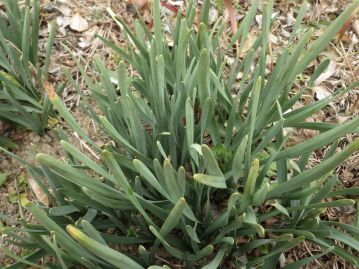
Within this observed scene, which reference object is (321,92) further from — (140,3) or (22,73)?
(22,73)

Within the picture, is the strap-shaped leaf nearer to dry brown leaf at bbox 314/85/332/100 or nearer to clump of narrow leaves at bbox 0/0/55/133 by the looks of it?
clump of narrow leaves at bbox 0/0/55/133

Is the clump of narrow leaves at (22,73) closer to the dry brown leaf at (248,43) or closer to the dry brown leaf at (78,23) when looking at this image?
the dry brown leaf at (78,23)

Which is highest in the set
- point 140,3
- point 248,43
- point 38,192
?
point 140,3

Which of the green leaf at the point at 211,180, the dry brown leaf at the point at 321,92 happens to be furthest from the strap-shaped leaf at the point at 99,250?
the dry brown leaf at the point at 321,92

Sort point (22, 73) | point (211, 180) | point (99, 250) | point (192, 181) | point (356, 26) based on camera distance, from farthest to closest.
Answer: point (356, 26), point (22, 73), point (192, 181), point (211, 180), point (99, 250)

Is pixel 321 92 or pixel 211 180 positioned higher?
pixel 211 180

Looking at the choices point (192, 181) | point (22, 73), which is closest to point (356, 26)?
point (192, 181)

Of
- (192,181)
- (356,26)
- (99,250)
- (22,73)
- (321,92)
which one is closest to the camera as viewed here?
(99,250)

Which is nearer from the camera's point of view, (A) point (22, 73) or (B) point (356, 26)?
(A) point (22, 73)
